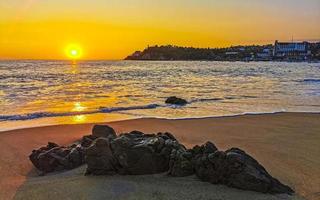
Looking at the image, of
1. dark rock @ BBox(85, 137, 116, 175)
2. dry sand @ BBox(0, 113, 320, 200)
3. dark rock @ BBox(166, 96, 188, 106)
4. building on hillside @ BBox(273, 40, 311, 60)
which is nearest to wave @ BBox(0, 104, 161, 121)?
dark rock @ BBox(166, 96, 188, 106)

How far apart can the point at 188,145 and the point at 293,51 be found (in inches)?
7482

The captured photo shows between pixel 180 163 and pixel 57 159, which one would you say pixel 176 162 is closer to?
pixel 180 163

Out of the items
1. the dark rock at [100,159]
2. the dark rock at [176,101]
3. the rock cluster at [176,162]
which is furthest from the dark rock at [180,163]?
the dark rock at [176,101]

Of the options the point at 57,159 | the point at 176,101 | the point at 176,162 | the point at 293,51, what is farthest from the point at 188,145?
the point at 293,51

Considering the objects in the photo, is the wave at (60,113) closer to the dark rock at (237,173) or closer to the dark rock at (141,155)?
the dark rock at (141,155)

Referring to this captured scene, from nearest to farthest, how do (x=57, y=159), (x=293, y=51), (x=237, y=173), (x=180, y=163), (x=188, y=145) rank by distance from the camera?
(x=237, y=173) < (x=180, y=163) < (x=57, y=159) < (x=188, y=145) < (x=293, y=51)

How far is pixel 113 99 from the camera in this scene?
74.2ft

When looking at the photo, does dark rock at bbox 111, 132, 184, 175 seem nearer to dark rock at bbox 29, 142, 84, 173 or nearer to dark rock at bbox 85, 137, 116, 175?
dark rock at bbox 85, 137, 116, 175

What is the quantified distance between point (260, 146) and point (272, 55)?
187 m

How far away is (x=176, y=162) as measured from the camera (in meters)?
6.42

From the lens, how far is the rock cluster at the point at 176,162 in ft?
19.2

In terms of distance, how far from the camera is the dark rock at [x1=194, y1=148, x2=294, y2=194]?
5.77 meters

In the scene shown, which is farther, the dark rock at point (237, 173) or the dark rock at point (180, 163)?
the dark rock at point (180, 163)

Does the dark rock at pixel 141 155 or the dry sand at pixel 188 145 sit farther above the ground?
the dark rock at pixel 141 155
